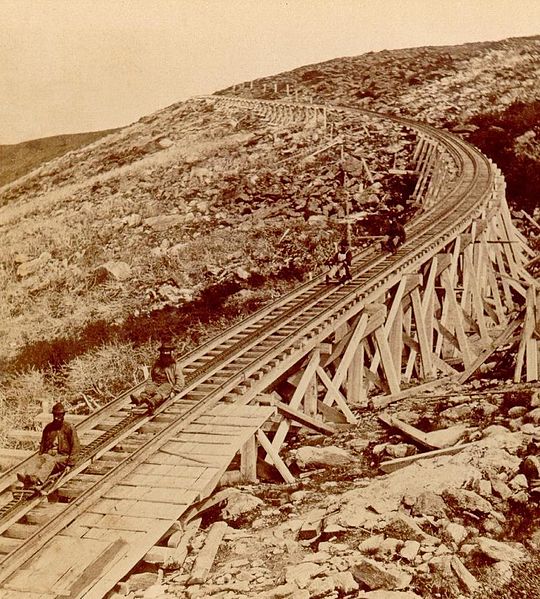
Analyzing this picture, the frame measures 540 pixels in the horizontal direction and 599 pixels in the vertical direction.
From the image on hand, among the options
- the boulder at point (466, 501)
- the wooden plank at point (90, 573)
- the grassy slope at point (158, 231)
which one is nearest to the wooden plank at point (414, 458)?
the boulder at point (466, 501)

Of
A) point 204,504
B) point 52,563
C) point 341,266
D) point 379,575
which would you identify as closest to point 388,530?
point 379,575

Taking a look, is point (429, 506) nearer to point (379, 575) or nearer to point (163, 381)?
point (379, 575)

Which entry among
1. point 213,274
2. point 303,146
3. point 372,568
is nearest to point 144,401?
point 372,568

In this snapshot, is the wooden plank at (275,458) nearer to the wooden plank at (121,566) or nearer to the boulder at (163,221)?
the wooden plank at (121,566)

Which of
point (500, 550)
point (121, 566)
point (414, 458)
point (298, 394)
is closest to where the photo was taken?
point (121, 566)

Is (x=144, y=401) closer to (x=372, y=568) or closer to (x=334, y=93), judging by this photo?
(x=372, y=568)

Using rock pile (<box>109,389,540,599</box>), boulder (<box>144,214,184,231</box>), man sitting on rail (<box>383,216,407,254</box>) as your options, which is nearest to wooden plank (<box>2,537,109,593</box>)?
rock pile (<box>109,389,540,599</box>)
